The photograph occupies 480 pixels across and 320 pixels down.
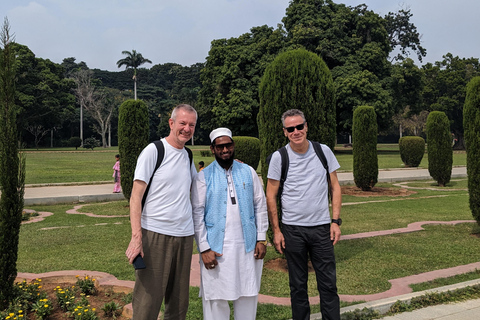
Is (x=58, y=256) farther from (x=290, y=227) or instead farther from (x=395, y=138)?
(x=395, y=138)

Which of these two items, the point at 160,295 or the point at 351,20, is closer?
the point at 160,295

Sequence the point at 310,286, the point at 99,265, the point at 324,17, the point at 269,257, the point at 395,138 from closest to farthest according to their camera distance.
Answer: the point at 310,286 → the point at 99,265 → the point at 269,257 → the point at 324,17 → the point at 395,138

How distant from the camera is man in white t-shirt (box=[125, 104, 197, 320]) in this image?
276 cm

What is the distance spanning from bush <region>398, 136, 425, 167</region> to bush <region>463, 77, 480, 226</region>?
18651mm

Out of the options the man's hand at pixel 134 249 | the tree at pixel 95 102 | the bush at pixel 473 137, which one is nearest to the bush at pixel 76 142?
the tree at pixel 95 102

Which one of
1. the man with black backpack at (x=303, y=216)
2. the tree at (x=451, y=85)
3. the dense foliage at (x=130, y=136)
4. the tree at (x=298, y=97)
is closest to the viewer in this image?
the man with black backpack at (x=303, y=216)

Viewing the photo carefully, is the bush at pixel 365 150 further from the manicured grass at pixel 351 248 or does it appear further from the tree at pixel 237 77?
the tree at pixel 237 77

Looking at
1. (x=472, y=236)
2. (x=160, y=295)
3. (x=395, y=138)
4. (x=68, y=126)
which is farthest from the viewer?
(x=395, y=138)

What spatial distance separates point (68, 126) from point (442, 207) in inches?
2126

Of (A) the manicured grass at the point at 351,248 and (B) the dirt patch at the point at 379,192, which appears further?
(B) the dirt patch at the point at 379,192

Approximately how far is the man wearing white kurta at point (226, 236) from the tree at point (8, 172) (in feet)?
6.42

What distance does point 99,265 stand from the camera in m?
5.48

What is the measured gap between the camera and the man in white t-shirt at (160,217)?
2.76m

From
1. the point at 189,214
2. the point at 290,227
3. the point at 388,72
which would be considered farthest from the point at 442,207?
the point at 388,72
